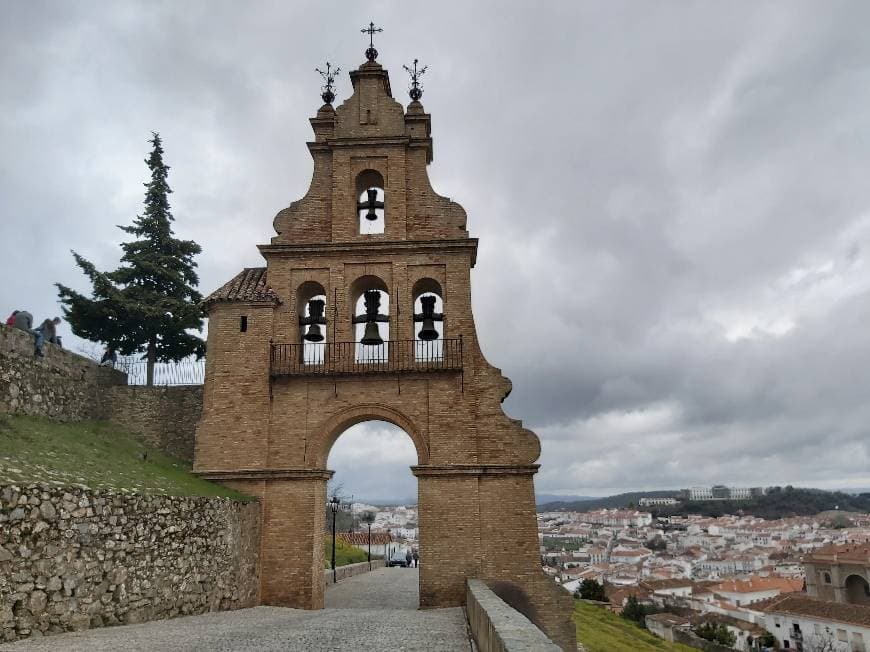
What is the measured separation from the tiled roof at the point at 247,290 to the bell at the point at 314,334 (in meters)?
0.97

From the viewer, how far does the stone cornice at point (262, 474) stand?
44.6 feet

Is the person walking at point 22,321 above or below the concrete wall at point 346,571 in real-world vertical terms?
above

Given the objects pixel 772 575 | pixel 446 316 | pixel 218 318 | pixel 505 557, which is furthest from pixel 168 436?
pixel 772 575

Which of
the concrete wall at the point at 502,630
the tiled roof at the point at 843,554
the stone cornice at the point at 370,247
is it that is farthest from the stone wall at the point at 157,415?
the tiled roof at the point at 843,554

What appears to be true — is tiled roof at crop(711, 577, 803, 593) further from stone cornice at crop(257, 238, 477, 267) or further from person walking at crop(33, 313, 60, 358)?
person walking at crop(33, 313, 60, 358)

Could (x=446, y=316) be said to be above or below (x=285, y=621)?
above

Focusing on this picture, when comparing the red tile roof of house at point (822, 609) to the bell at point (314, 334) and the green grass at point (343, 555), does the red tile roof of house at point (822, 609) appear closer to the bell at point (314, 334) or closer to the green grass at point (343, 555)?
the green grass at point (343, 555)

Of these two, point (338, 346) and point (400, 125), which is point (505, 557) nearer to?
point (338, 346)

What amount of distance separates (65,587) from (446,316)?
8.72 m

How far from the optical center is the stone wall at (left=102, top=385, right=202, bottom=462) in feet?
49.2

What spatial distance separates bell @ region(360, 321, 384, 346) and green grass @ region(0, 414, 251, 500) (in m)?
4.12

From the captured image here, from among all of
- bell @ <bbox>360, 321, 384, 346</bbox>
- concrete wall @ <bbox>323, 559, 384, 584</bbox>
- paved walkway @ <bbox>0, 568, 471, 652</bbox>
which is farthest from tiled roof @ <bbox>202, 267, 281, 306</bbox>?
concrete wall @ <bbox>323, 559, 384, 584</bbox>

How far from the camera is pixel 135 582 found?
30.9 ft

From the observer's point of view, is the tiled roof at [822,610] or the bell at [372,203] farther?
the tiled roof at [822,610]
